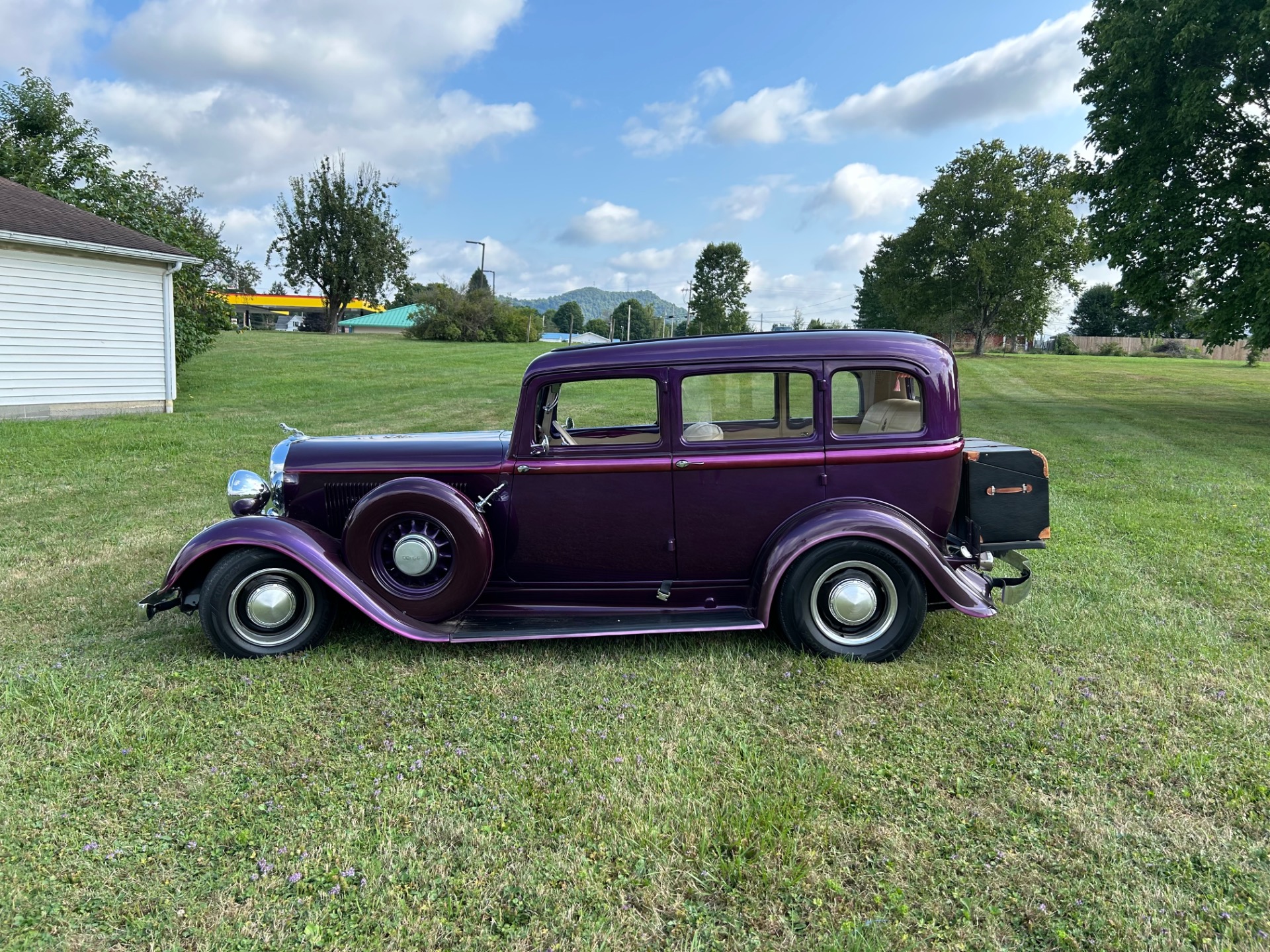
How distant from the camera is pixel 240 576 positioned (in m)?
4.00

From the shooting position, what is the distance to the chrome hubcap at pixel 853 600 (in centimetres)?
401

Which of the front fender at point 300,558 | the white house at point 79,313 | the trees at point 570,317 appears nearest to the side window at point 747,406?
the front fender at point 300,558

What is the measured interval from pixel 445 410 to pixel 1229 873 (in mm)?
15309

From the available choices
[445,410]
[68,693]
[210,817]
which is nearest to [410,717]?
[210,817]

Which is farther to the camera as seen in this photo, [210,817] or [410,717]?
[410,717]

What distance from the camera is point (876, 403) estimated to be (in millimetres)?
4418

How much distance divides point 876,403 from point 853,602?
48.3 inches

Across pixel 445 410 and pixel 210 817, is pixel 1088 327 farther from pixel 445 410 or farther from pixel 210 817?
pixel 210 817

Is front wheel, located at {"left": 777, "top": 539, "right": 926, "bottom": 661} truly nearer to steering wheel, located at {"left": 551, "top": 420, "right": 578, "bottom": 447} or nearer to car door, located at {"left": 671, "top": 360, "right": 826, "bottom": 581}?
car door, located at {"left": 671, "top": 360, "right": 826, "bottom": 581}

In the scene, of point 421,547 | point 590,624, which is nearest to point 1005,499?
point 590,624

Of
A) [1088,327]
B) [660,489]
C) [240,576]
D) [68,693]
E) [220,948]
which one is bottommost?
[220,948]

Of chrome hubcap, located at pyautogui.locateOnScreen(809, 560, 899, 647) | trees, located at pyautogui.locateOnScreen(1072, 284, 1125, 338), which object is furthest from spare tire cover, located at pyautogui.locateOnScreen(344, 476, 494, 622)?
trees, located at pyautogui.locateOnScreen(1072, 284, 1125, 338)

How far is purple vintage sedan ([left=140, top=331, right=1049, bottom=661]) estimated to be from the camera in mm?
3982

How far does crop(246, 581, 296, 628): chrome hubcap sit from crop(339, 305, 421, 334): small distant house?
2358 inches
